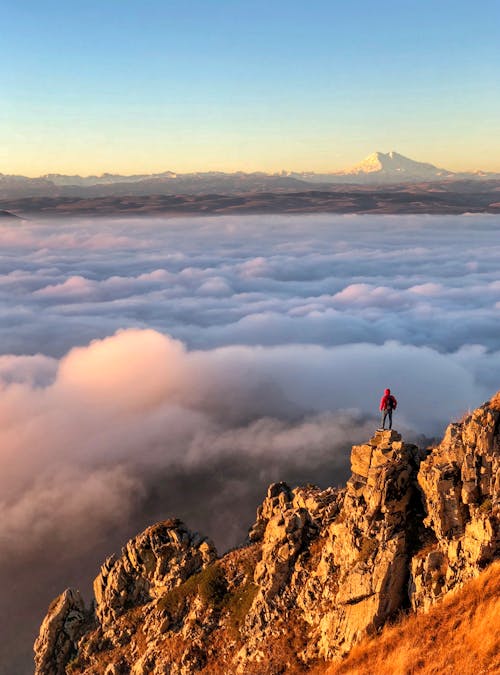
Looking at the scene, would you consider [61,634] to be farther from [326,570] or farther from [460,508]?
[460,508]

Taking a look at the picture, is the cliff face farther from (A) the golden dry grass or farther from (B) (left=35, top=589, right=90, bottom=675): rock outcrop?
(B) (left=35, top=589, right=90, bottom=675): rock outcrop

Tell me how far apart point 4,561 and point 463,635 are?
208 meters

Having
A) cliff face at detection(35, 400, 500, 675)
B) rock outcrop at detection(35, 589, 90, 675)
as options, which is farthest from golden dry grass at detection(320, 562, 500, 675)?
rock outcrop at detection(35, 589, 90, 675)

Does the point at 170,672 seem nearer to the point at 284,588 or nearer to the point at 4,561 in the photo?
the point at 284,588

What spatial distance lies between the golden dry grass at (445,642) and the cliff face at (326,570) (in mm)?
981

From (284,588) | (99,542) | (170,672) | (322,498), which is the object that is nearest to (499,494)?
(322,498)

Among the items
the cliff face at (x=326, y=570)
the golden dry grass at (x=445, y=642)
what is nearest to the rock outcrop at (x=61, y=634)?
the cliff face at (x=326, y=570)

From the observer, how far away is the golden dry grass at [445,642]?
19.1m

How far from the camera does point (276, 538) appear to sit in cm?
3275

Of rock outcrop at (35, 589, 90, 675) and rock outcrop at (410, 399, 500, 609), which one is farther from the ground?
rock outcrop at (410, 399, 500, 609)

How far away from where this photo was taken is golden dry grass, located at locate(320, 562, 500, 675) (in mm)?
19111

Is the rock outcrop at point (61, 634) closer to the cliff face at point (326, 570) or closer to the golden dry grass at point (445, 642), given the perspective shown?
the cliff face at point (326, 570)

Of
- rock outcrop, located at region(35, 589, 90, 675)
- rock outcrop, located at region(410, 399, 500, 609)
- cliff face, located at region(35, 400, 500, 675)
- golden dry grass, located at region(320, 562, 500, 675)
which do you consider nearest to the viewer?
golden dry grass, located at region(320, 562, 500, 675)

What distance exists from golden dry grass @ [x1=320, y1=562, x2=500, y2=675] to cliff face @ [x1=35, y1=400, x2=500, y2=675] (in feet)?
3.22
